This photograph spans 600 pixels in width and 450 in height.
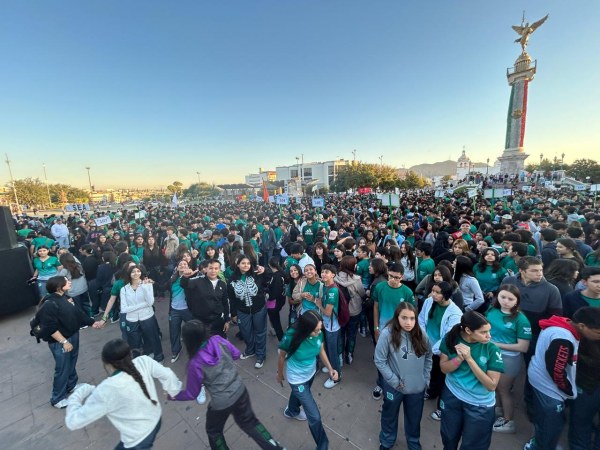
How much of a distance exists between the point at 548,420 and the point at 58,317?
17.9 ft

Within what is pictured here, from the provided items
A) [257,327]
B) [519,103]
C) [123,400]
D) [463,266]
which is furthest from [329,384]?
[519,103]

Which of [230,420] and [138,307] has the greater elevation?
[138,307]

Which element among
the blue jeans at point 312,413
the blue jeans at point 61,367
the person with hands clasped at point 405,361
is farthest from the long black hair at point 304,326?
the blue jeans at point 61,367

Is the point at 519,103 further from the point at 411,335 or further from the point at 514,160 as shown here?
the point at 411,335

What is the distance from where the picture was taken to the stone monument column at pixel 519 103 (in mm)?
37000

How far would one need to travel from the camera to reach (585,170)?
39281mm

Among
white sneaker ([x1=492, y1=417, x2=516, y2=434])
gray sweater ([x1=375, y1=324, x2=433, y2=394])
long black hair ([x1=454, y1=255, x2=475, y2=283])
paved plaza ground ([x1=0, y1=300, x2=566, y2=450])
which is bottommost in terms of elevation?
paved plaza ground ([x1=0, y1=300, x2=566, y2=450])

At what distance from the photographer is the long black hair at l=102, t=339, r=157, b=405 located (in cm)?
191

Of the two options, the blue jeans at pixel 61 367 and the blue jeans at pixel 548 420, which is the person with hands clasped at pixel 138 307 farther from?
the blue jeans at pixel 548 420

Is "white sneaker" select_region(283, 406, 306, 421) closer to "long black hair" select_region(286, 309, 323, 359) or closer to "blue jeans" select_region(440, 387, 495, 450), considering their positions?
"long black hair" select_region(286, 309, 323, 359)

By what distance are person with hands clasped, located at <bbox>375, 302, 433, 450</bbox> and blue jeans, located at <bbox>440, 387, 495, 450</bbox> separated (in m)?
0.24

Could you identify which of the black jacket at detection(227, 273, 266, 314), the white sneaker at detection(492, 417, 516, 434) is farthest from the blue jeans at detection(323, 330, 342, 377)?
the white sneaker at detection(492, 417, 516, 434)

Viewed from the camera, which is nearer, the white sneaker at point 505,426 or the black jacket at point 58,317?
the white sneaker at point 505,426

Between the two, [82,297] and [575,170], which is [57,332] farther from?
[575,170]
